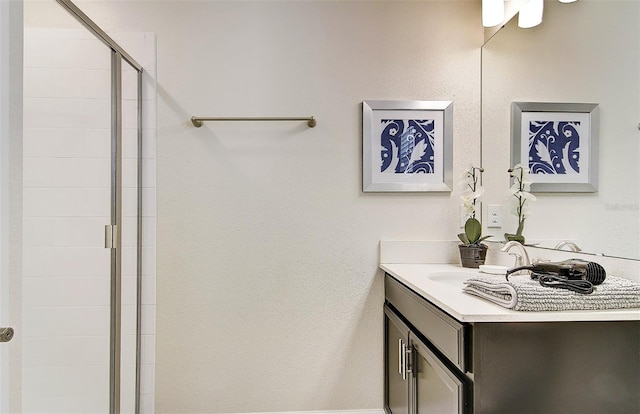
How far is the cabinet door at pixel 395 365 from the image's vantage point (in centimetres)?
178

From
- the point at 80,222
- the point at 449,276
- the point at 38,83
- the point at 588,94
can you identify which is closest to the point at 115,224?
the point at 80,222

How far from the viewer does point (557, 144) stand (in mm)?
1698

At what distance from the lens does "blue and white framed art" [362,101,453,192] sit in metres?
2.25

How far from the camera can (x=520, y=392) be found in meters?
1.14

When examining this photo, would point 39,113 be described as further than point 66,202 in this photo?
No

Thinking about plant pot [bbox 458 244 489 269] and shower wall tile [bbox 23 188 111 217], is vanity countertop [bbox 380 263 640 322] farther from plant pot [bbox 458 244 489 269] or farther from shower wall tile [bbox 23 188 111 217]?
shower wall tile [bbox 23 188 111 217]

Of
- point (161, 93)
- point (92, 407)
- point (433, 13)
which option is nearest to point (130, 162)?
point (161, 93)

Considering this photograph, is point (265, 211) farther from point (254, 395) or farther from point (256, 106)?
point (254, 395)

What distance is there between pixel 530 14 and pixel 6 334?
7.48 ft

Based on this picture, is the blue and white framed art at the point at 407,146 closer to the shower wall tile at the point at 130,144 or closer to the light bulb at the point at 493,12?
the light bulb at the point at 493,12

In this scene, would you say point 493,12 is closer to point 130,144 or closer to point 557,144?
point 557,144

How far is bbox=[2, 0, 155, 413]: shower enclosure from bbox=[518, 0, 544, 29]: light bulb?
1885 millimetres

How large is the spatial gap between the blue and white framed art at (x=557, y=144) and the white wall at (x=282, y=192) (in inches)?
15.6

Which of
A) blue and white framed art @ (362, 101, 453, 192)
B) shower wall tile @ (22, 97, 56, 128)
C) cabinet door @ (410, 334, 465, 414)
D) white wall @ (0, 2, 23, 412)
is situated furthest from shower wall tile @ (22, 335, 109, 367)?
blue and white framed art @ (362, 101, 453, 192)
